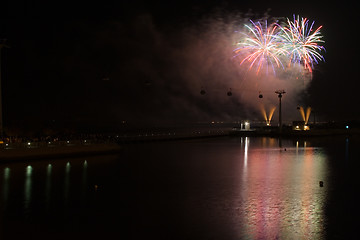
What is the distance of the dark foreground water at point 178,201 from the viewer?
11.1 m

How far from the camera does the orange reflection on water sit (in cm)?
1105

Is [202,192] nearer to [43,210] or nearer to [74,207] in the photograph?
[74,207]

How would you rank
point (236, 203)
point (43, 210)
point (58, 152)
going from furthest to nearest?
1. point (58, 152)
2. point (236, 203)
3. point (43, 210)

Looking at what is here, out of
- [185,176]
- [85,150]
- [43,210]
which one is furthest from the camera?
[85,150]

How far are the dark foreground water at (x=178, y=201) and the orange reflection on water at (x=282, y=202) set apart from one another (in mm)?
29

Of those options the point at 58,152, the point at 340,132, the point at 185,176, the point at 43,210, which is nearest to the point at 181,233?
the point at 43,210

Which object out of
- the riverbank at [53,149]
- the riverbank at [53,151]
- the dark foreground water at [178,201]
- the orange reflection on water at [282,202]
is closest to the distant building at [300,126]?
the riverbank at [53,149]

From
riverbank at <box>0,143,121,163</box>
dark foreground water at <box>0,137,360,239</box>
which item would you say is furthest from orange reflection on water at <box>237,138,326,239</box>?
riverbank at <box>0,143,121,163</box>

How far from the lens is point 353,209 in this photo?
13766mm

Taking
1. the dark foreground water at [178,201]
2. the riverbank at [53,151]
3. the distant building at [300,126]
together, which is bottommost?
the dark foreground water at [178,201]

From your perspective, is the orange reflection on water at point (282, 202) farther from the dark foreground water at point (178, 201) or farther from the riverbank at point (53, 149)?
the riverbank at point (53, 149)

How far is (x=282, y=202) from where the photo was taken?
14625 mm

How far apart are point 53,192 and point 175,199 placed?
17.3 feet

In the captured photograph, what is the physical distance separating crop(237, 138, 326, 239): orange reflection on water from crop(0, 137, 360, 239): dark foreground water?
0.03 meters
